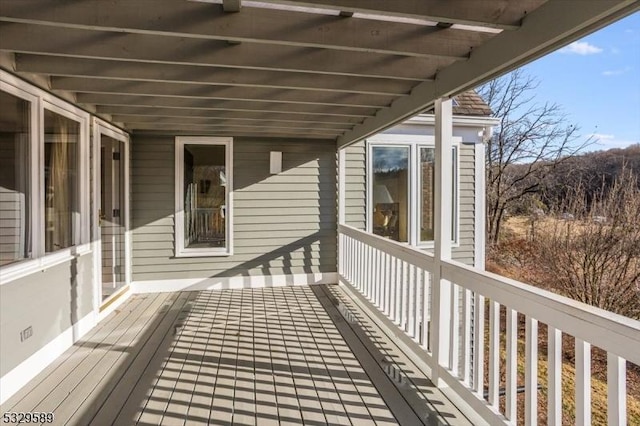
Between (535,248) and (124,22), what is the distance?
912 centimetres

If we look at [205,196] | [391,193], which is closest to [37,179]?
[205,196]

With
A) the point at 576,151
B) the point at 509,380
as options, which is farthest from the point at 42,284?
the point at 576,151

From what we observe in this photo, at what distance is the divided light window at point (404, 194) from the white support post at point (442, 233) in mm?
3366

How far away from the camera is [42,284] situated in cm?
315

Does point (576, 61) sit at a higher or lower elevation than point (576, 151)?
higher

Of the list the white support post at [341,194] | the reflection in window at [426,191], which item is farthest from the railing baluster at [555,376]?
the reflection in window at [426,191]

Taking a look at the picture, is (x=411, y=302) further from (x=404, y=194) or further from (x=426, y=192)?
(x=426, y=192)

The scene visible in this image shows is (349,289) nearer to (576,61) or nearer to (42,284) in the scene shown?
(42,284)

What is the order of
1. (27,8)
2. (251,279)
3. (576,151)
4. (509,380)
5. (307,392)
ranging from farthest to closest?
(576,151) → (251,279) → (307,392) → (509,380) → (27,8)

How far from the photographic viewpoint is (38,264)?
3.06m

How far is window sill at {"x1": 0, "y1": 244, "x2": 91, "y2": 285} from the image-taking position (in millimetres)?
2662

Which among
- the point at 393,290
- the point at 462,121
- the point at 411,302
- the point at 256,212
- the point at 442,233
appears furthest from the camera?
the point at 462,121

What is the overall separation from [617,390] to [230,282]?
496 cm

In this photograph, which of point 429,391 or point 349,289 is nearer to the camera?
point 429,391
